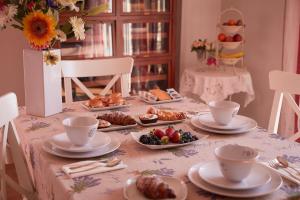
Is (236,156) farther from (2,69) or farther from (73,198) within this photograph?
(2,69)

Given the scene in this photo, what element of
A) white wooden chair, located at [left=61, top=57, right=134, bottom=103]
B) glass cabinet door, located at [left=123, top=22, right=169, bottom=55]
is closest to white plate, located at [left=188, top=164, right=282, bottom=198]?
white wooden chair, located at [left=61, top=57, right=134, bottom=103]

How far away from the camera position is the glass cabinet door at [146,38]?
355cm

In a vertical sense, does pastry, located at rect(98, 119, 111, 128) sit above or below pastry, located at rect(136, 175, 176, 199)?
above

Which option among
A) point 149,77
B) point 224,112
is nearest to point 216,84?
point 149,77

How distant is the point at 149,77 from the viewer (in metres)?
3.75

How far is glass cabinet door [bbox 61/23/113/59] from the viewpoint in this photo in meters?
3.38

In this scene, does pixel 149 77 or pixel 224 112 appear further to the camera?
pixel 149 77

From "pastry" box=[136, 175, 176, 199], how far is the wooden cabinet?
233cm

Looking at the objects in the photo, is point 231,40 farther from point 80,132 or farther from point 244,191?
point 244,191

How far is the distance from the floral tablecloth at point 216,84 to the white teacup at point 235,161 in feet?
6.76

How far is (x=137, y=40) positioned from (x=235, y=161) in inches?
103

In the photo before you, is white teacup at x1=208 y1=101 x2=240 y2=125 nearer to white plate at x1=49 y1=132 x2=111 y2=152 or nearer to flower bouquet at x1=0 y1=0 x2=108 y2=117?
white plate at x1=49 y1=132 x2=111 y2=152

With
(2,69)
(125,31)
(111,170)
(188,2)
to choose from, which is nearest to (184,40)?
(188,2)

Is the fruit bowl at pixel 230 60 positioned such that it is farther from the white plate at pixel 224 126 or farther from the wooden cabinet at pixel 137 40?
the white plate at pixel 224 126
